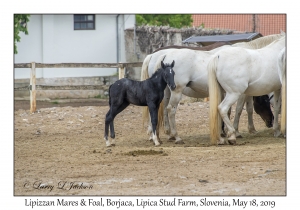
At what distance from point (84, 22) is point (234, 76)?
47.8 ft

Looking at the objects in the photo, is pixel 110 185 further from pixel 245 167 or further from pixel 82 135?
pixel 82 135

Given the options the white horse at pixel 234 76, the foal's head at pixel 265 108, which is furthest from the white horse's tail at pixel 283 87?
the foal's head at pixel 265 108

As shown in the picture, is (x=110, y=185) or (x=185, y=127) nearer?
(x=110, y=185)

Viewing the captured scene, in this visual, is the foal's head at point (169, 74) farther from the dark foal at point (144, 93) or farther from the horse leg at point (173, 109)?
the horse leg at point (173, 109)

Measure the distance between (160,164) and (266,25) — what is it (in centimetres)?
1458

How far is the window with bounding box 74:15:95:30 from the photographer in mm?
24047

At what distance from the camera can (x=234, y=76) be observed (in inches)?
415

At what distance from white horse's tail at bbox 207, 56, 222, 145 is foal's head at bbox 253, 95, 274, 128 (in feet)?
8.15

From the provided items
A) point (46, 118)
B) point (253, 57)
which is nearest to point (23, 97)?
point (46, 118)

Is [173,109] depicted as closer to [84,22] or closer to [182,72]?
[182,72]

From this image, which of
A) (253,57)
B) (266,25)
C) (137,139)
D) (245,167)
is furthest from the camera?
(266,25)

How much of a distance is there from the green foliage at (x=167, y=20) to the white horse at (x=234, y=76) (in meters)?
15.3

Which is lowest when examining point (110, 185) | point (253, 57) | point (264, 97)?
point (110, 185)

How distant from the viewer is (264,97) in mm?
12852
